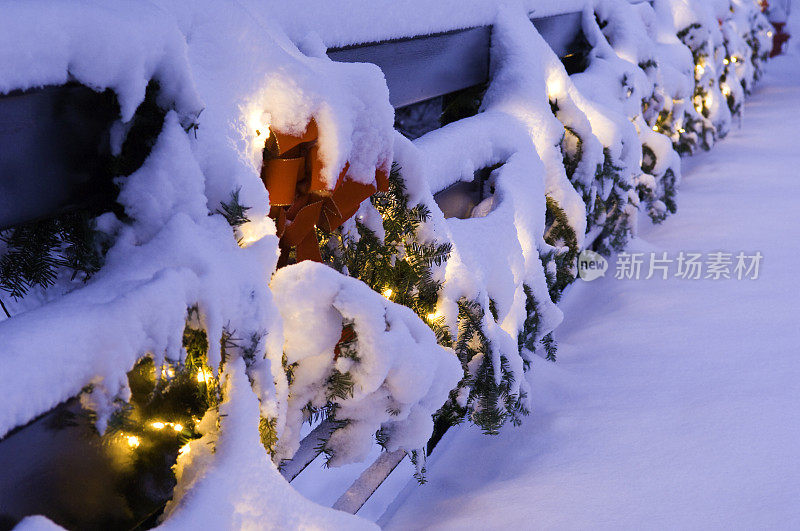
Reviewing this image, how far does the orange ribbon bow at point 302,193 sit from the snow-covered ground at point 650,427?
112 centimetres

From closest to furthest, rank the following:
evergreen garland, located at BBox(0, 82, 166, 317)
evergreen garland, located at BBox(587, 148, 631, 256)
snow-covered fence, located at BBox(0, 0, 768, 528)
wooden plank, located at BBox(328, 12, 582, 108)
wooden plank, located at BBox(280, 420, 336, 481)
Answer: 1. snow-covered fence, located at BBox(0, 0, 768, 528)
2. evergreen garland, located at BBox(0, 82, 166, 317)
3. wooden plank, located at BBox(280, 420, 336, 481)
4. wooden plank, located at BBox(328, 12, 582, 108)
5. evergreen garland, located at BBox(587, 148, 631, 256)

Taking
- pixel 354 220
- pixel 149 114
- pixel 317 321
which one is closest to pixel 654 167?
pixel 354 220

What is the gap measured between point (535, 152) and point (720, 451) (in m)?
1.33

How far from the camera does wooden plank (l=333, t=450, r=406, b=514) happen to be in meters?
2.25

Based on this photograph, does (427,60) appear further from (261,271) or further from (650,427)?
(650,427)

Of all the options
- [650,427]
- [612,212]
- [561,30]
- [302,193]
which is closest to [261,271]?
[302,193]

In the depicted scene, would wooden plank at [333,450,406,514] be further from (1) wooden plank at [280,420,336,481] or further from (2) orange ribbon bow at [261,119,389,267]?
(2) orange ribbon bow at [261,119,389,267]

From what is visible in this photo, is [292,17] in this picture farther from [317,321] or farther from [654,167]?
[654,167]

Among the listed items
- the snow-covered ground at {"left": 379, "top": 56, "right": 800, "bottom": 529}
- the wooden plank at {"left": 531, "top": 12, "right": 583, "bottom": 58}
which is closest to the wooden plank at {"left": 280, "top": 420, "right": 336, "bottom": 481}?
the snow-covered ground at {"left": 379, "top": 56, "right": 800, "bottom": 529}

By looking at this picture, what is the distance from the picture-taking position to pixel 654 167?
4672 millimetres

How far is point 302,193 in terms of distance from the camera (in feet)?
5.04

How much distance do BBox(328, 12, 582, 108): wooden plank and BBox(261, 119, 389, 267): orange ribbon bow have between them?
1.66ft

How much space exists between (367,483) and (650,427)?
105cm

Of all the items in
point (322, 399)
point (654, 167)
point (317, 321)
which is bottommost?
point (654, 167)
